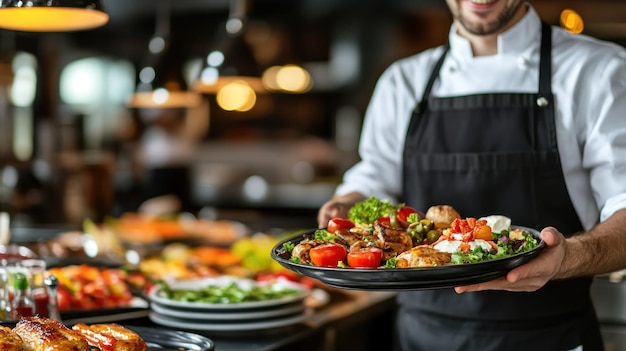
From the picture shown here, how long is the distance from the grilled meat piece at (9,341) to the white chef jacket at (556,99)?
56.2 inches

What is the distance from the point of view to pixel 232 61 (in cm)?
438

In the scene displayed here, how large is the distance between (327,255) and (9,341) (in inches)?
28.8

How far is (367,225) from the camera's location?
2.21 metres

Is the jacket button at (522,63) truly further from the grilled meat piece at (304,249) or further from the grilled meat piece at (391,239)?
the grilled meat piece at (304,249)

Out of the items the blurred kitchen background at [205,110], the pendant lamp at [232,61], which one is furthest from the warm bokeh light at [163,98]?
the blurred kitchen background at [205,110]

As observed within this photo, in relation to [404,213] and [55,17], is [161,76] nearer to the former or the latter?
[55,17]

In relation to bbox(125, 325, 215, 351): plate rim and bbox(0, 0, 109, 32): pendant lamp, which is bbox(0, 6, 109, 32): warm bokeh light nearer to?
bbox(0, 0, 109, 32): pendant lamp

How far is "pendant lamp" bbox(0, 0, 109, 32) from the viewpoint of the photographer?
2355mm

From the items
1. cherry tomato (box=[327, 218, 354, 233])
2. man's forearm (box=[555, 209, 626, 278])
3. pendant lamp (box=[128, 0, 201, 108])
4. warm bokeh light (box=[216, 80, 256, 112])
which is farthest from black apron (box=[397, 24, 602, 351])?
warm bokeh light (box=[216, 80, 256, 112])

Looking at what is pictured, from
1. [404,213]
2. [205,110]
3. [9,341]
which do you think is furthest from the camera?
[205,110]

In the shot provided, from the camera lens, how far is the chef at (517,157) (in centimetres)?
252

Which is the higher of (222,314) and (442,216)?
(442,216)

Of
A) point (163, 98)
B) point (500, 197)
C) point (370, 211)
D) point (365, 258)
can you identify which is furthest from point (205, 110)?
point (365, 258)

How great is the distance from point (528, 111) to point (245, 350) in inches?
46.1
